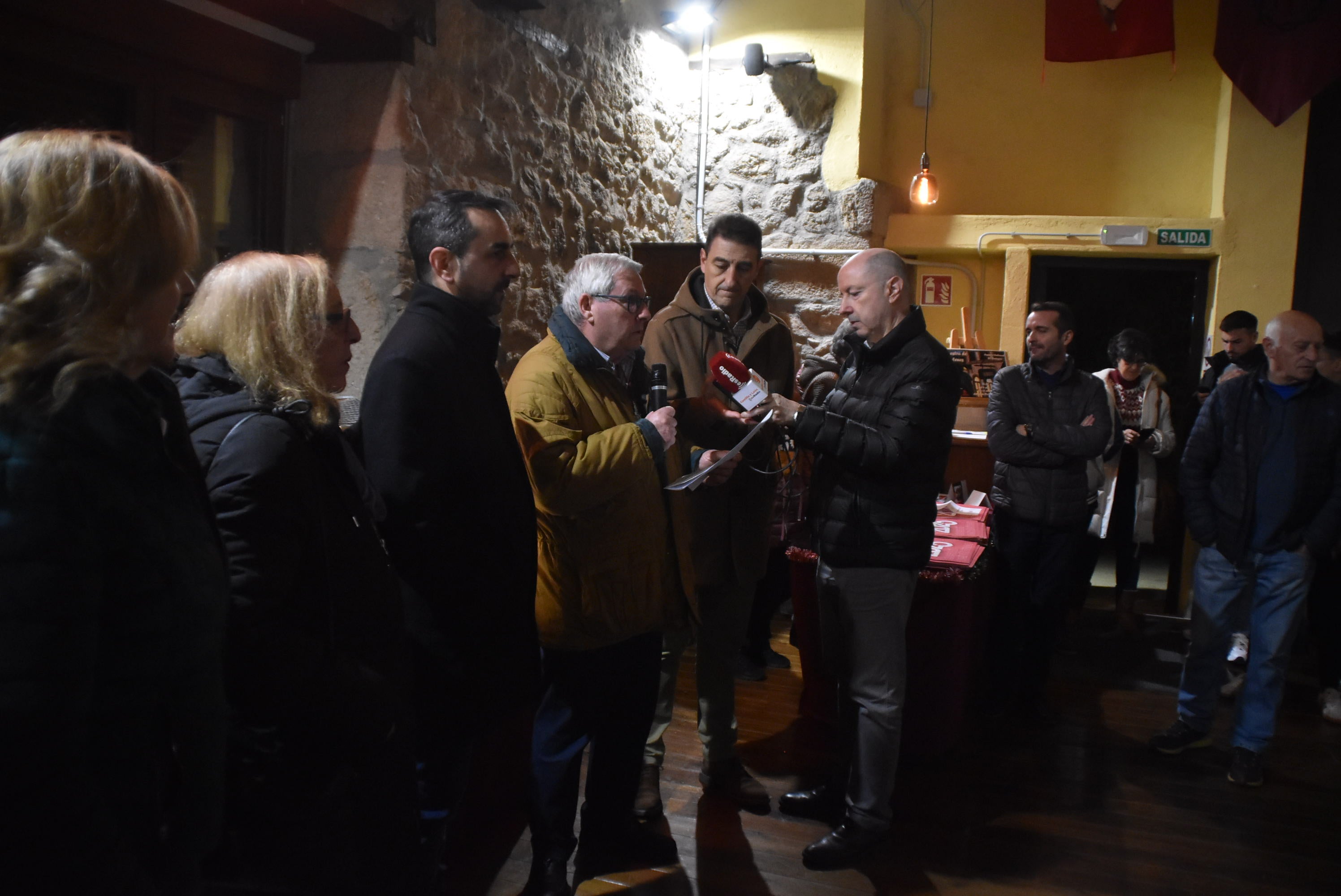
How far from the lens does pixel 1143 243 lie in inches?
237

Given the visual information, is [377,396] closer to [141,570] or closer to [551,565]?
[551,565]

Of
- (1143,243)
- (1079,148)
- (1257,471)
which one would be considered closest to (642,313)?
(1257,471)

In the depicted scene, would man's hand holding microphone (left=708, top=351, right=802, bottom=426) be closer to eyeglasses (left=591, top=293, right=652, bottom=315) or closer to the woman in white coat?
eyeglasses (left=591, top=293, right=652, bottom=315)

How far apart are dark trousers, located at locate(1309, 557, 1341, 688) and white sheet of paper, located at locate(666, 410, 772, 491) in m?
3.06

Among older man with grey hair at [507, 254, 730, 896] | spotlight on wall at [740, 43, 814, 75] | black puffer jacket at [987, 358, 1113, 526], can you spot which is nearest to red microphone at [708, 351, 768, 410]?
older man with grey hair at [507, 254, 730, 896]

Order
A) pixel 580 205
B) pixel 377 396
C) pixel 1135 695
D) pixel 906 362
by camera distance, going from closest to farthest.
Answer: pixel 377 396 < pixel 906 362 < pixel 1135 695 < pixel 580 205

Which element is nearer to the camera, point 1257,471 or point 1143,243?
point 1257,471

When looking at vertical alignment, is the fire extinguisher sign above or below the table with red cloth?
above

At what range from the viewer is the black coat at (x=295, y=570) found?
1.36 meters

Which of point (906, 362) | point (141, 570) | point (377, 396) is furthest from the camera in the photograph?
point (906, 362)

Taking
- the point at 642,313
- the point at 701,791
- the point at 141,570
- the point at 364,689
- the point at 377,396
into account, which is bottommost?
the point at 701,791

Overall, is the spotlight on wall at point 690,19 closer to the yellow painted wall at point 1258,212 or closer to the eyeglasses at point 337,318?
the yellow painted wall at point 1258,212

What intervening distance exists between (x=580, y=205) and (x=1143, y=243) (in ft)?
12.7

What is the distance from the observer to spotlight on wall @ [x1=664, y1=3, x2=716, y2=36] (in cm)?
517
